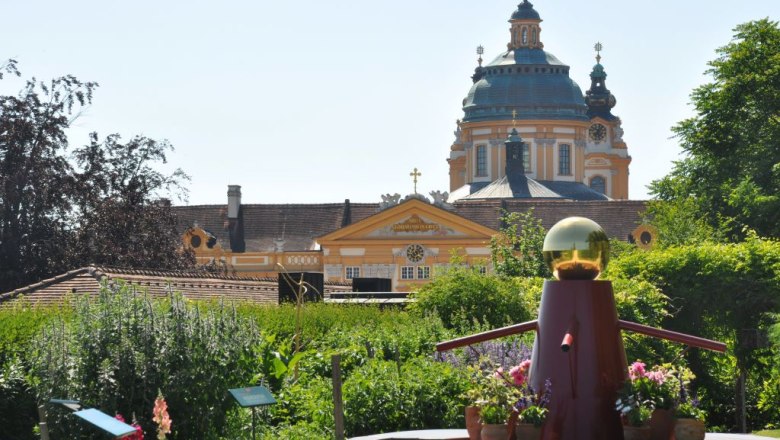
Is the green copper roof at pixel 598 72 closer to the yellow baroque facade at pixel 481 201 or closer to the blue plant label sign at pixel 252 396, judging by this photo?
the yellow baroque facade at pixel 481 201

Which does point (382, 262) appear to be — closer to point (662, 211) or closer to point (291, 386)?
point (662, 211)

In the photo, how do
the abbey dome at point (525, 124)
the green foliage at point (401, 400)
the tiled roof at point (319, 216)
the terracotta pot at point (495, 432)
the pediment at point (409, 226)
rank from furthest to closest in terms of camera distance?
the abbey dome at point (525, 124) → the tiled roof at point (319, 216) → the pediment at point (409, 226) → the green foliage at point (401, 400) → the terracotta pot at point (495, 432)

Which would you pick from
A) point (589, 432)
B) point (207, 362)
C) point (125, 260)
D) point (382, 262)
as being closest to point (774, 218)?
point (125, 260)

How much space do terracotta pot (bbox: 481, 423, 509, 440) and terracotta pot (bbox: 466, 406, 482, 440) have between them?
27 centimetres

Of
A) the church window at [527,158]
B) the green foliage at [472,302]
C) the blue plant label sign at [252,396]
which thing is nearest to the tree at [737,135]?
the green foliage at [472,302]

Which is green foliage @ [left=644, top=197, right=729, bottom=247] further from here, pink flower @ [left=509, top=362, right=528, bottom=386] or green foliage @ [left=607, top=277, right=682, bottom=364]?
pink flower @ [left=509, top=362, right=528, bottom=386]

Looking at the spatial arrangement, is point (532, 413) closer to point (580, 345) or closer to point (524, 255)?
point (580, 345)

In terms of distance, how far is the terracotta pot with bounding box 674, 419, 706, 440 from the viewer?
15.1 m

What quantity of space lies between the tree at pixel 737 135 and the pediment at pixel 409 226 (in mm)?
40530

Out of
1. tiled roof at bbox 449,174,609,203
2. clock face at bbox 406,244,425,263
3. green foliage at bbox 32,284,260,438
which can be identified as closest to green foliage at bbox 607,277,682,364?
green foliage at bbox 32,284,260,438

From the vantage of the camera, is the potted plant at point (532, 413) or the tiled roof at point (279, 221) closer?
the potted plant at point (532, 413)

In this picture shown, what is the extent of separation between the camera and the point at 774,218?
5000cm

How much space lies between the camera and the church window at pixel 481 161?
132m

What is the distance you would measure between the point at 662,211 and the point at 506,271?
11603 mm
